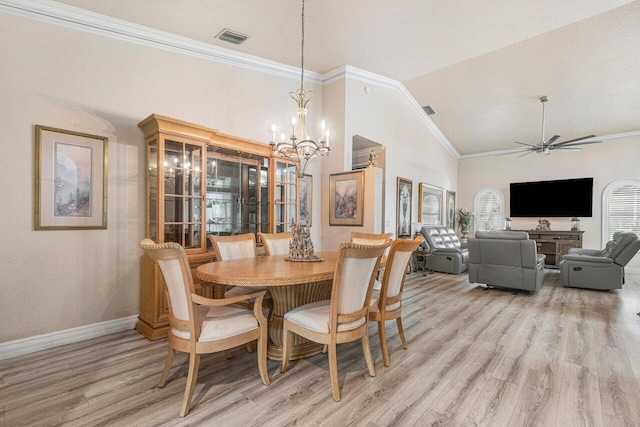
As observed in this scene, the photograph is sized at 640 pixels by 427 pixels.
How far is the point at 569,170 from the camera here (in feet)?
25.6

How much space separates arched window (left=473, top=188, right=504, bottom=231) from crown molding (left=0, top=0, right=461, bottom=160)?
5801 millimetres

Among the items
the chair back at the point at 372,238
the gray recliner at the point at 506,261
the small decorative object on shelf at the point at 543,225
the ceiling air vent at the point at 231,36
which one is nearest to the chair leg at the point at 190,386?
the chair back at the point at 372,238

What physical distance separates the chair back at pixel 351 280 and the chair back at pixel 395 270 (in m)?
0.27

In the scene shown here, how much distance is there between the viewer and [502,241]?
193 inches

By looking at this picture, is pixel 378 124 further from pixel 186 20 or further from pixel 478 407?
pixel 478 407

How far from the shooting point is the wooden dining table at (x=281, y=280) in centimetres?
199

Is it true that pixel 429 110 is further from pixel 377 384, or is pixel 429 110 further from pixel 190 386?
pixel 190 386

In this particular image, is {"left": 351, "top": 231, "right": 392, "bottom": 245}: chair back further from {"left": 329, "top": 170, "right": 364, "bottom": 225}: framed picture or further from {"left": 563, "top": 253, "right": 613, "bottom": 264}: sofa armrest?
{"left": 563, "top": 253, "right": 613, "bottom": 264}: sofa armrest

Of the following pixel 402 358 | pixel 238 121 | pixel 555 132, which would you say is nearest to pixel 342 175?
pixel 238 121

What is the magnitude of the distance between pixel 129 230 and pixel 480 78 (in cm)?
630

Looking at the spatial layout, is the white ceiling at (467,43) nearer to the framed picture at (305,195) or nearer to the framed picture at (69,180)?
the framed picture at (69,180)

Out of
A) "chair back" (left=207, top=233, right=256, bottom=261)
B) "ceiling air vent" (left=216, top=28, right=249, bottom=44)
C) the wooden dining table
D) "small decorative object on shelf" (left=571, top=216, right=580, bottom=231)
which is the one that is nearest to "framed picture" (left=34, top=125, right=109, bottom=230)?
"chair back" (left=207, top=233, right=256, bottom=261)

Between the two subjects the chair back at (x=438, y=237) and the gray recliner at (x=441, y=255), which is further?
the chair back at (x=438, y=237)

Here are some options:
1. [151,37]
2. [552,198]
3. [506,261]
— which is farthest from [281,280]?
[552,198]
